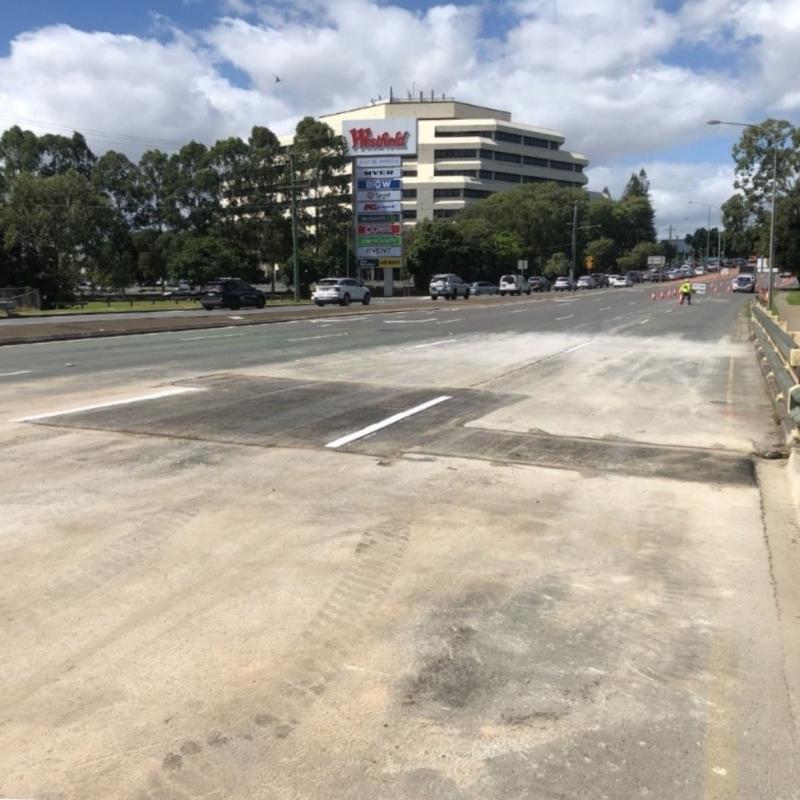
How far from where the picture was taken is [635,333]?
25656mm

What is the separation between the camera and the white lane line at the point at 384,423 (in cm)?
854

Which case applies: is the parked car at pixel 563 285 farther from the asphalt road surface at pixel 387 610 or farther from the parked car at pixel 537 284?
the asphalt road surface at pixel 387 610

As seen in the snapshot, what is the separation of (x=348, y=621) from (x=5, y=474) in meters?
4.17

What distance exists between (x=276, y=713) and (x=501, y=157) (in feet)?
454

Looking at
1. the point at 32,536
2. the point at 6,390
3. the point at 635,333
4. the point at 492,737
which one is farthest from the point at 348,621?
the point at 635,333

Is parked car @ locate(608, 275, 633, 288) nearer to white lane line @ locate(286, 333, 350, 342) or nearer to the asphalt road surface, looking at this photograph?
white lane line @ locate(286, 333, 350, 342)

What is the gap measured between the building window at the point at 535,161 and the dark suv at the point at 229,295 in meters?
103

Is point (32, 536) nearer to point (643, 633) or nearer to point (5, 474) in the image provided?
point (5, 474)

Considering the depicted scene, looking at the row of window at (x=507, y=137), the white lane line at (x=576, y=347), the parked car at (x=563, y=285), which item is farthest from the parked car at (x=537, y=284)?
the white lane line at (x=576, y=347)

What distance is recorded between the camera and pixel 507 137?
136 metres

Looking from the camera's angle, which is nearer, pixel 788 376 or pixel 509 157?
pixel 788 376

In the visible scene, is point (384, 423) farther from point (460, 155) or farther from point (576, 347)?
point (460, 155)

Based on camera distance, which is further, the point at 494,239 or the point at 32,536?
the point at 494,239

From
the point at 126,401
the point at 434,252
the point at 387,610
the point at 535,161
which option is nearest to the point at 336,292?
the point at 434,252
